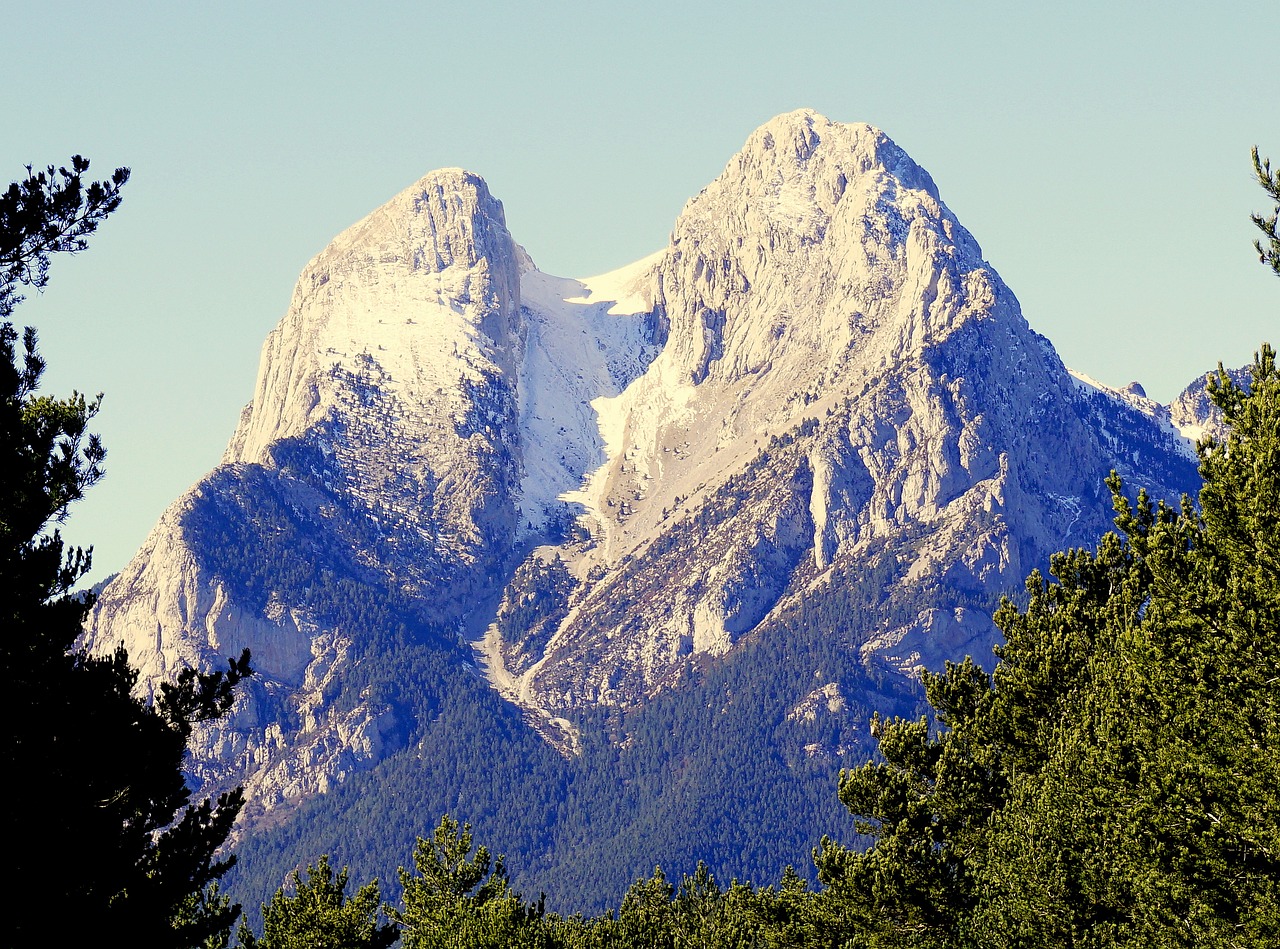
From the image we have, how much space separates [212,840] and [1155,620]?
23.8 meters

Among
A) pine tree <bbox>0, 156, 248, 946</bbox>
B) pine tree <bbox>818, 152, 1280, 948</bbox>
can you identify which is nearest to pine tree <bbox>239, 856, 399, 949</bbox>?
pine tree <bbox>818, 152, 1280, 948</bbox>

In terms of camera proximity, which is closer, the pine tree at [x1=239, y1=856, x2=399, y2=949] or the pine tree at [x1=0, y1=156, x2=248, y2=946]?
the pine tree at [x1=0, y1=156, x2=248, y2=946]

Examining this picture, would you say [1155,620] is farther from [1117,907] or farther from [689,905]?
[689,905]

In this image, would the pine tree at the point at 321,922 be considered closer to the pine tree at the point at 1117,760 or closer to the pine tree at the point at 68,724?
the pine tree at the point at 1117,760

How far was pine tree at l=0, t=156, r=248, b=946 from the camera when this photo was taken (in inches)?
1378

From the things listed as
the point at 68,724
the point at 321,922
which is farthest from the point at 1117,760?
the point at 321,922

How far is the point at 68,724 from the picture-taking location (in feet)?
123

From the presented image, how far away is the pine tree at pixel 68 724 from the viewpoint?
3500 cm

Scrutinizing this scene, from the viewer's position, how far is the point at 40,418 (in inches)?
1682

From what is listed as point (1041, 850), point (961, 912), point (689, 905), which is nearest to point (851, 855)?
point (961, 912)

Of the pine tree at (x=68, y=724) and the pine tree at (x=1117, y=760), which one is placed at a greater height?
the pine tree at (x=1117, y=760)

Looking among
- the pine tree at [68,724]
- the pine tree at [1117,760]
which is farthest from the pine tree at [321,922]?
the pine tree at [68,724]

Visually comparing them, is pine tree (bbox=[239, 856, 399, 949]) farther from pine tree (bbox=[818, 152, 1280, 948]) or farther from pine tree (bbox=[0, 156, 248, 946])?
pine tree (bbox=[0, 156, 248, 946])

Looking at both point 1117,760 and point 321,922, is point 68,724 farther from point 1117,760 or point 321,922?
point 321,922
